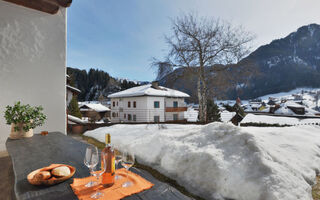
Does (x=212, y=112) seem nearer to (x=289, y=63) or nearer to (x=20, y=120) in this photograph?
(x=20, y=120)

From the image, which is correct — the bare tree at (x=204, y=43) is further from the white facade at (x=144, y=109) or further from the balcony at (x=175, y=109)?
the balcony at (x=175, y=109)

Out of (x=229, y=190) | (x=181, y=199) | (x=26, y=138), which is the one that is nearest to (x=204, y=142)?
(x=229, y=190)

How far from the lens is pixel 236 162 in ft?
7.58

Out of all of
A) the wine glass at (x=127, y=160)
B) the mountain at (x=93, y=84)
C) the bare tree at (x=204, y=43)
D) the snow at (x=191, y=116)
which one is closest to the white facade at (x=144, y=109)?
the snow at (x=191, y=116)

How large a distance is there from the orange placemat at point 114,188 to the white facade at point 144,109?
17.1 metres

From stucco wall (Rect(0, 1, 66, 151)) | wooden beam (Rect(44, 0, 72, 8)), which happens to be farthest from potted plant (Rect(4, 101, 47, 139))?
wooden beam (Rect(44, 0, 72, 8))

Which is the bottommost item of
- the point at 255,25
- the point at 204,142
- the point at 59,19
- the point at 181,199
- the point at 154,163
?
the point at 154,163

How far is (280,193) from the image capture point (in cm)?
179

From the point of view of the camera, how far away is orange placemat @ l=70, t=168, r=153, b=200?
36.7 inches

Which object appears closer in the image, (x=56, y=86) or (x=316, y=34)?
(x=56, y=86)

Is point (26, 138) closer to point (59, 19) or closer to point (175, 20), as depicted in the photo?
point (59, 19)

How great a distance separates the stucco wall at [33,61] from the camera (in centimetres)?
375

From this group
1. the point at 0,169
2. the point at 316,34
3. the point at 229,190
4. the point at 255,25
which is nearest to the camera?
the point at 229,190

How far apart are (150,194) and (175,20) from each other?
1098 centimetres
